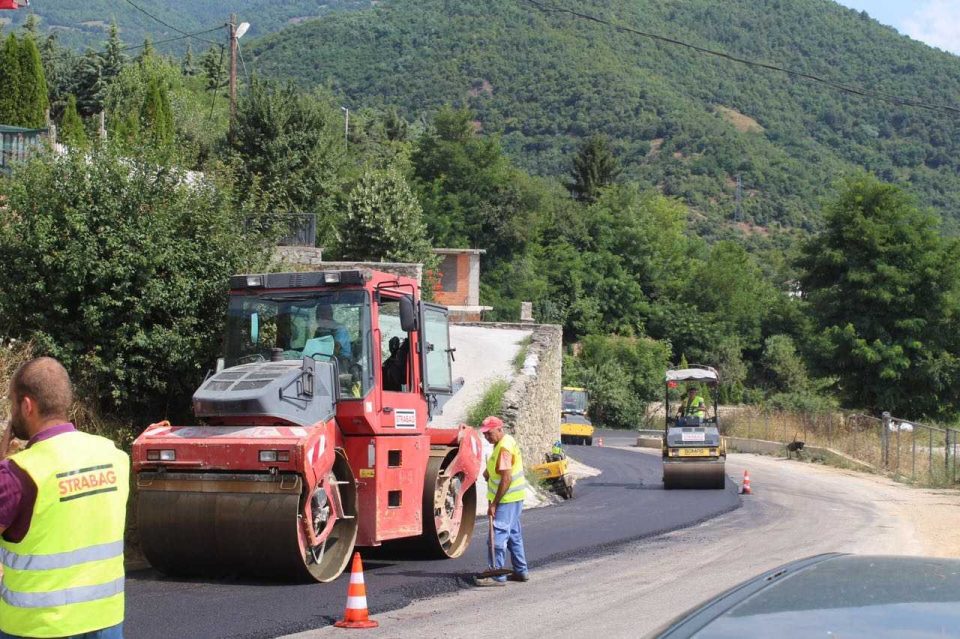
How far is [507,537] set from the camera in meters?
12.0

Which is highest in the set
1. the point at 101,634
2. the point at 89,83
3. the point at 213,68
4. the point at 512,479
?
the point at 213,68

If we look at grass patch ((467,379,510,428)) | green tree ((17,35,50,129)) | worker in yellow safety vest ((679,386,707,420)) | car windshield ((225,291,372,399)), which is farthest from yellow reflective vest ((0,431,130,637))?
green tree ((17,35,50,129))

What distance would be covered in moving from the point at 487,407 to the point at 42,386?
21352mm

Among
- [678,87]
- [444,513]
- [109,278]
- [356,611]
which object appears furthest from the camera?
[678,87]

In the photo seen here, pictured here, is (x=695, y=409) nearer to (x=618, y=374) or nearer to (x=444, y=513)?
(x=444, y=513)

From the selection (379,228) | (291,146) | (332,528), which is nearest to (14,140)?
(291,146)

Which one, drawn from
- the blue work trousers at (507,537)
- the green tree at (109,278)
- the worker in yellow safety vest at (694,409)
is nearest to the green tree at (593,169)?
the worker in yellow safety vest at (694,409)

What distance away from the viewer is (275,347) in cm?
1252

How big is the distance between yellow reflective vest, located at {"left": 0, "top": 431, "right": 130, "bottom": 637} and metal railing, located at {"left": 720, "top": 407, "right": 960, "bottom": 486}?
26909mm

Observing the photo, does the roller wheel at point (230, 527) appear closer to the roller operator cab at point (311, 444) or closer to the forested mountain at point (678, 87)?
the roller operator cab at point (311, 444)

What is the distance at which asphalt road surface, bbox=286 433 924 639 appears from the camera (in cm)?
987

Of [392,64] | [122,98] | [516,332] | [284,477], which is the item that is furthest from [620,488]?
[392,64]

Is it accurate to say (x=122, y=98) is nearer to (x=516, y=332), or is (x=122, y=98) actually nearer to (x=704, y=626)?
(x=516, y=332)

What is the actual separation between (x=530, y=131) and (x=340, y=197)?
105 meters
